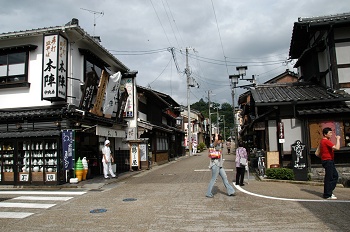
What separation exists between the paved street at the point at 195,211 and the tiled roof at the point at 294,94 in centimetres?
412

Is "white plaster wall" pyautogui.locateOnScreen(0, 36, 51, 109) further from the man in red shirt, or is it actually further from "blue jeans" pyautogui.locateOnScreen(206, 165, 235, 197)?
the man in red shirt

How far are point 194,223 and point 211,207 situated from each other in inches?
60.7

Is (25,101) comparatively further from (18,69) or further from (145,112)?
(145,112)

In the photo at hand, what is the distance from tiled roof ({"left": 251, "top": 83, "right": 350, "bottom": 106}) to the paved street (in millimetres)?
4118

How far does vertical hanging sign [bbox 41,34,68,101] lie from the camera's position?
12.6m

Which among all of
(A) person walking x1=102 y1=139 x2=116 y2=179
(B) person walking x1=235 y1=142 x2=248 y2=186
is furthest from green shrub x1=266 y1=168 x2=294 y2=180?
(A) person walking x1=102 y1=139 x2=116 y2=179

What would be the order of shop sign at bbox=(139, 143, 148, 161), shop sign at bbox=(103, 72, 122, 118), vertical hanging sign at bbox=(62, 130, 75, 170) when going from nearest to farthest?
vertical hanging sign at bbox=(62, 130, 75, 170) → shop sign at bbox=(103, 72, 122, 118) → shop sign at bbox=(139, 143, 148, 161)

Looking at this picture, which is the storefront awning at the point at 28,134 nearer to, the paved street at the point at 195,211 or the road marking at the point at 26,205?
the paved street at the point at 195,211

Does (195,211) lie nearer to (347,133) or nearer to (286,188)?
(286,188)

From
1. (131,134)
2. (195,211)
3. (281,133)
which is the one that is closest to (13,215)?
(195,211)

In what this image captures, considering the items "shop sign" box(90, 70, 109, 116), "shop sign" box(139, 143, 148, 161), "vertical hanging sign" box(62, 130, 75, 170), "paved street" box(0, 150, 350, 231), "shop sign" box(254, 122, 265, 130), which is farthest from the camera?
"shop sign" box(139, 143, 148, 161)

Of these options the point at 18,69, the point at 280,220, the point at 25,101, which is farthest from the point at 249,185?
the point at 18,69

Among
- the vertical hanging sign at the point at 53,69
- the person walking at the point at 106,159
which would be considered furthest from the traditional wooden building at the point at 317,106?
the vertical hanging sign at the point at 53,69

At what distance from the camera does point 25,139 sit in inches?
516
